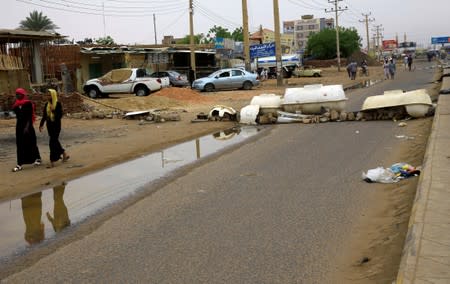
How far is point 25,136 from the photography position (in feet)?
35.0

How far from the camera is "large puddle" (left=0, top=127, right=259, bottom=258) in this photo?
659cm

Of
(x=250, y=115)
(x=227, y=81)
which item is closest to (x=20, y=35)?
(x=250, y=115)

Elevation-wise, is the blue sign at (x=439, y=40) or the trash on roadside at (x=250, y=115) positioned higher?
the blue sign at (x=439, y=40)

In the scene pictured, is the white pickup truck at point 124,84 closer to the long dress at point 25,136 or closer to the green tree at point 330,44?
the long dress at point 25,136

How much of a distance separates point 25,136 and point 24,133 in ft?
0.24

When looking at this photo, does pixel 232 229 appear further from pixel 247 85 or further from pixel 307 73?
pixel 307 73

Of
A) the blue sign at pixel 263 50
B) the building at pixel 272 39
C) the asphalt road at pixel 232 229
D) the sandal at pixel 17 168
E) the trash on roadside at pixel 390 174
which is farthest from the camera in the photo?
the building at pixel 272 39

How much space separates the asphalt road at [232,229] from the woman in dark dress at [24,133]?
10.9 feet

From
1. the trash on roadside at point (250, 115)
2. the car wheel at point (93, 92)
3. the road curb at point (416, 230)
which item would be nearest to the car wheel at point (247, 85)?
the car wheel at point (93, 92)

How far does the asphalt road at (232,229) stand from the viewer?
4.92 meters

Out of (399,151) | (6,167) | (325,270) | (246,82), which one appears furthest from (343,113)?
(246,82)

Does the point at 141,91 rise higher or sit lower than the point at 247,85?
higher

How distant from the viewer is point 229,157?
37.3ft

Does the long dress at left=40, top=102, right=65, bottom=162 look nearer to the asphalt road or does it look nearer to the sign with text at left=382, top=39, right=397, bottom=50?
the asphalt road
